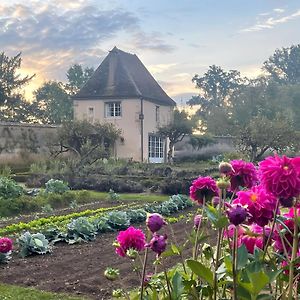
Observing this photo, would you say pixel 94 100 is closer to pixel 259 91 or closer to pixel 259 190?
pixel 259 91

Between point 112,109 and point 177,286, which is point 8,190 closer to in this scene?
point 177,286

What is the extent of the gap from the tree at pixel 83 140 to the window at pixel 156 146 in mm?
6668

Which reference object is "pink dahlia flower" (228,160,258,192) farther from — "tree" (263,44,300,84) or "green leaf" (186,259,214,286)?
"tree" (263,44,300,84)

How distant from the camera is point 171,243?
2.63 metres

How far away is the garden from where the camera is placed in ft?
5.90

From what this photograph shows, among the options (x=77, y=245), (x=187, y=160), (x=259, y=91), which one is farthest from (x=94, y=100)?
(x=77, y=245)

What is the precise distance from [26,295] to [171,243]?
93.4 inches

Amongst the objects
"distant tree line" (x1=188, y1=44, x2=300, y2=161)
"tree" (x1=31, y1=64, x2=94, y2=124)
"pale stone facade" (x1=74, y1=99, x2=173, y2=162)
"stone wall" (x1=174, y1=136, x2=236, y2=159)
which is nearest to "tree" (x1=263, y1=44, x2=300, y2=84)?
"distant tree line" (x1=188, y1=44, x2=300, y2=161)

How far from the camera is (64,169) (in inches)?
717

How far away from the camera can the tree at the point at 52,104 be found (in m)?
47.1

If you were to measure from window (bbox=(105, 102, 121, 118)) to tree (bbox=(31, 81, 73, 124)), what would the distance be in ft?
49.3

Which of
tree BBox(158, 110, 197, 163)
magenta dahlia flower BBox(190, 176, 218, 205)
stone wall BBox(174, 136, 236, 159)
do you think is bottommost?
stone wall BBox(174, 136, 236, 159)

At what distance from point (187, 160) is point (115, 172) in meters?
13.5

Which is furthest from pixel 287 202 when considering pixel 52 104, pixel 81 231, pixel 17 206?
pixel 52 104
